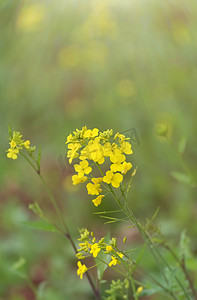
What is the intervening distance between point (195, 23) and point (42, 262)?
11.2ft

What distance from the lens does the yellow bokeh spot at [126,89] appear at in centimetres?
386

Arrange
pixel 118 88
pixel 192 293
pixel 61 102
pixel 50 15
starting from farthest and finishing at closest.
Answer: pixel 50 15 → pixel 61 102 → pixel 118 88 → pixel 192 293

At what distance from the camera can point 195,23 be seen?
5.07 meters

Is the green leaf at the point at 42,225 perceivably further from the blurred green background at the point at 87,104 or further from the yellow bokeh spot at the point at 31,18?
the yellow bokeh spot at the point at 31,18

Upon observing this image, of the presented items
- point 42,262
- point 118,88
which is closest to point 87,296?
point 42,262

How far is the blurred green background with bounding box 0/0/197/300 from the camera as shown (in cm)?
283

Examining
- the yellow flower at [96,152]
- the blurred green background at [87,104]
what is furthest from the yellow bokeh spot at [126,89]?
the yellow flower at [96,152]

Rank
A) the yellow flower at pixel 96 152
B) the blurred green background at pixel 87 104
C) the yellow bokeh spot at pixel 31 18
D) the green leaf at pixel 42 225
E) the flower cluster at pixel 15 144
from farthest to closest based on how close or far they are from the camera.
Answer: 1. the yellow bokeh spot at pixel 31 18
2. the blurred green background at pixel 87 104
3. the green leaf at pixel 42 225
4. the flower cluster at pixel 15 144
5. the yellow flower at pixel 96 152

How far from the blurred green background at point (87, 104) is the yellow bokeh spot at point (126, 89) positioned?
0.01 m

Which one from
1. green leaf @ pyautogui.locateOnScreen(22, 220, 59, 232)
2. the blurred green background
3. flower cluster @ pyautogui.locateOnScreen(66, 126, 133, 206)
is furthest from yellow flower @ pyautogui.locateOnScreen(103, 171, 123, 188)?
green leaf @ pyautogui.locateOnScreen(22, 220, 59, 232)

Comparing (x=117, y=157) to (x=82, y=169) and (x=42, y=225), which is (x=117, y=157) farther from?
(x=42, y=225)

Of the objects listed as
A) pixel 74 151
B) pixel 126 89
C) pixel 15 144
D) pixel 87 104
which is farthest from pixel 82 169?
pixel 87 104

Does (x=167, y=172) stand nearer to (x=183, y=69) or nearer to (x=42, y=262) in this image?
(x=42, y=262)

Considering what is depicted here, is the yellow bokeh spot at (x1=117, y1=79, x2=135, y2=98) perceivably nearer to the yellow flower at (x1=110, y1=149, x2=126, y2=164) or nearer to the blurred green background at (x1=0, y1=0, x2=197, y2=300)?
the blurred green background at (x1=0, y1=0, x2=197, y2=300)
